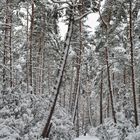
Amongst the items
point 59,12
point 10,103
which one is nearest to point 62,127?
point 10,103

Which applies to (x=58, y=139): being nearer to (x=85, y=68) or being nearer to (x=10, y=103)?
(x=10, y=103)

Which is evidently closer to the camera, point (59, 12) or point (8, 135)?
point (8, 135)

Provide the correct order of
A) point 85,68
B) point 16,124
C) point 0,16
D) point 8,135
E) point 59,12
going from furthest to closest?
point 85,68
point 0,16
point 59,12
point 16,124
point 8,135

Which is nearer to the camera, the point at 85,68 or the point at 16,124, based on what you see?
the point at 16,124

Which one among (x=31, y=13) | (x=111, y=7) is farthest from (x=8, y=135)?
(x=111, y=7)

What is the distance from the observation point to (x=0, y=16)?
62.9 ft

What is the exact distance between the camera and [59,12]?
12977 millimetres

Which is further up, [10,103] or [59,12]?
[59,12]

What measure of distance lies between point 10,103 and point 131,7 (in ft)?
32.6

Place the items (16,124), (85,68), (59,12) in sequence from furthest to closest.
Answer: (85,68)
(59,12)
(16,124)

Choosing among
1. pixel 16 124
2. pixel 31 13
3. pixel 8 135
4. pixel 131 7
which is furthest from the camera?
pixel 31 13

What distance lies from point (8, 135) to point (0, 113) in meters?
2.17

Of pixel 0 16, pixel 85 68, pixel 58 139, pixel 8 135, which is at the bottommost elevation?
pixel 58 139

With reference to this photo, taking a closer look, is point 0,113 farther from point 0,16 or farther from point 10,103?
point 0,16
